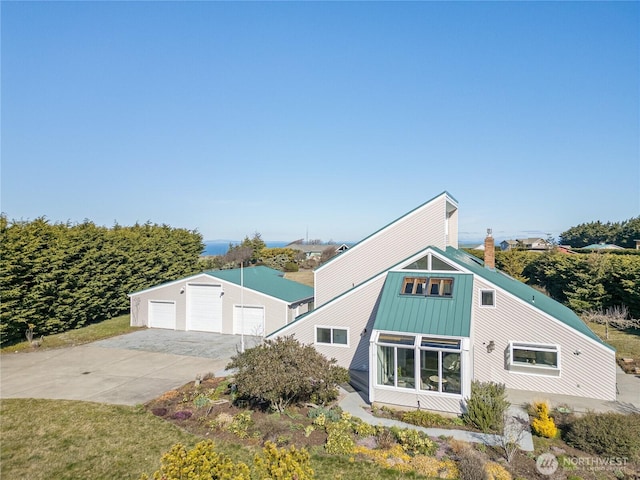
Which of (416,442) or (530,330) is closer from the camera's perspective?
(416,442)

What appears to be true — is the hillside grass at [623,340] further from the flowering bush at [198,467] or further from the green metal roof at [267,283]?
the flowering bush at [198,467]

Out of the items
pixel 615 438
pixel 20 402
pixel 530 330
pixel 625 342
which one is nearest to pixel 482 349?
pixel 530 330

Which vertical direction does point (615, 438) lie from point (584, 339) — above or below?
below

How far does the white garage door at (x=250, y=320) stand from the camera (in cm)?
2356

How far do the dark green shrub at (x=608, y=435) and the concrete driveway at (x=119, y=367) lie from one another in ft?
43.3

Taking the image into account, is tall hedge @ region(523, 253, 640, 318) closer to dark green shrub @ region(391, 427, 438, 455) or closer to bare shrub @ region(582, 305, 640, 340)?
bare shrub @ region(582, 305, 640, 340)

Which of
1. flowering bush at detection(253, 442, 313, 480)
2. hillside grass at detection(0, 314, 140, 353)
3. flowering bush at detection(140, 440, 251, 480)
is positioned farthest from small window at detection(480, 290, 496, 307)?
hillside grass at detection(0, 314, 140, 353)

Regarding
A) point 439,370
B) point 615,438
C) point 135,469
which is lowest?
point 135,469

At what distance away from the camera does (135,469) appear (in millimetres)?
9133

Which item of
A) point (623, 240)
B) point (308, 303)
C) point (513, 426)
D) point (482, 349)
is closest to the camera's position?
point (513, 426)

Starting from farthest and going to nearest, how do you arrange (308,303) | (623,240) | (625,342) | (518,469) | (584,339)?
1. (623,240)
2. (308,303)
3. (625,342)
4. (584,339)
5. (518,469)

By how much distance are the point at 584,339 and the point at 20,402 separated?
20.2 metres

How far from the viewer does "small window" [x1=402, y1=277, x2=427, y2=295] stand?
14.3 metres

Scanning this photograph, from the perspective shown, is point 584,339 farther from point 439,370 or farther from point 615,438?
point 439,370
